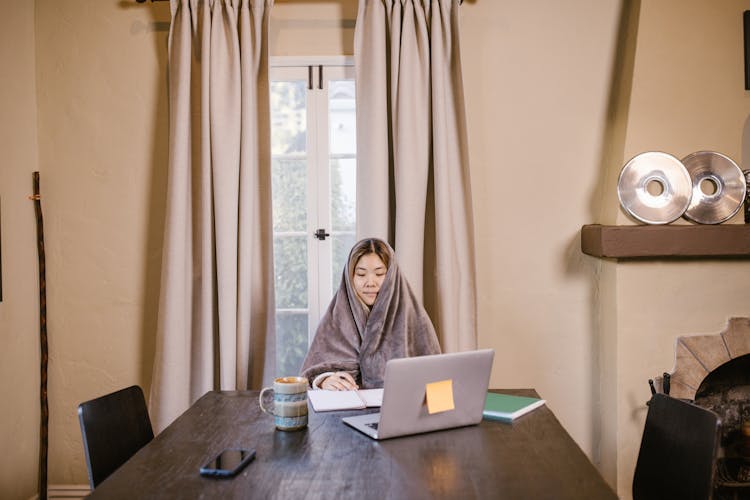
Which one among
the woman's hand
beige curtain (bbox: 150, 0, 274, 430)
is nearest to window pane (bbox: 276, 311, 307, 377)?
beige curtain (bbox: 150, 0, 274, 430)

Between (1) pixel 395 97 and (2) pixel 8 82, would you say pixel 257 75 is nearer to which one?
(1) pixel 395 97

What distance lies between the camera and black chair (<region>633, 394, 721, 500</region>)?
4.74ft

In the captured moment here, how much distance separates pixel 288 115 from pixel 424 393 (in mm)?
1787

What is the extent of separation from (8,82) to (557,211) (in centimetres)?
238

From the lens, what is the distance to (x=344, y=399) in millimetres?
1909

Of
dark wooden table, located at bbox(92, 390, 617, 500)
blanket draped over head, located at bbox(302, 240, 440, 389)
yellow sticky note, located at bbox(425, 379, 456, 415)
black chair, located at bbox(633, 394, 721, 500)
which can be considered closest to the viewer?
dark wooden table, located at bbox(92, 390, 617, 500)

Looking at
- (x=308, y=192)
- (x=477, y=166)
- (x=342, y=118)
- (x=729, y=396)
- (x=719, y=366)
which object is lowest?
(x=729, y=396)

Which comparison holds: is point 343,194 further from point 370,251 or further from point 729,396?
point 729,396

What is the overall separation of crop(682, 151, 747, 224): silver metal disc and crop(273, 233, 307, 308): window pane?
1.61 metres

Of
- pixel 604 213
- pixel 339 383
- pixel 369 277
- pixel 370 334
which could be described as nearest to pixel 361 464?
pixel 339 383

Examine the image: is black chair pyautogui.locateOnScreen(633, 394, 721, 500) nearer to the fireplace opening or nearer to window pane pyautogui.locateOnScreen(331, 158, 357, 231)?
Result: the fireplace opening

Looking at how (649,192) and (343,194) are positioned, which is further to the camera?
(343,194)

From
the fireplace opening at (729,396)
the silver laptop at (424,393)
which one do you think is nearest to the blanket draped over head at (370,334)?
the silver laptop at (424,393)

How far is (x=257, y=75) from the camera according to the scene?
2879 mm
